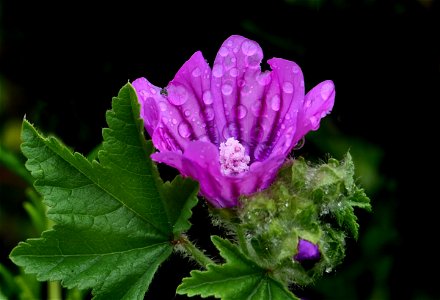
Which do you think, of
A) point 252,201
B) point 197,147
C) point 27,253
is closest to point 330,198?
point 252,201

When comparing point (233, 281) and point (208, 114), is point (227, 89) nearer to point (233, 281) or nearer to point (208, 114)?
point (208, 114)

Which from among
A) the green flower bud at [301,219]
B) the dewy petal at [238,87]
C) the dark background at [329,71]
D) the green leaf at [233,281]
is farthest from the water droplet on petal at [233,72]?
the dark background at [329,71]

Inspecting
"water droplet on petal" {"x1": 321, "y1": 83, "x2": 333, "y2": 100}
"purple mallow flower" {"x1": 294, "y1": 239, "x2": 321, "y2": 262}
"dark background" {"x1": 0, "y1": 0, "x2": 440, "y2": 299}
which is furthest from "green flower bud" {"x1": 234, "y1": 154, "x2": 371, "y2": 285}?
"dark background" {"x1": 0, "y1": 0, "x2": 440, "y2": 299}

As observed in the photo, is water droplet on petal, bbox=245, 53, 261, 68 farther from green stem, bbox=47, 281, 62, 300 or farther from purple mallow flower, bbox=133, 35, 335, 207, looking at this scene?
green stem, bbox=47, 281, 62, 300

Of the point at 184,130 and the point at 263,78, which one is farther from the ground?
the point at 263,78

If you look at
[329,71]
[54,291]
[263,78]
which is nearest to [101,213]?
[263,78]

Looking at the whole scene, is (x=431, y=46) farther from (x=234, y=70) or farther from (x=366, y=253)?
(x=234, y=70)
